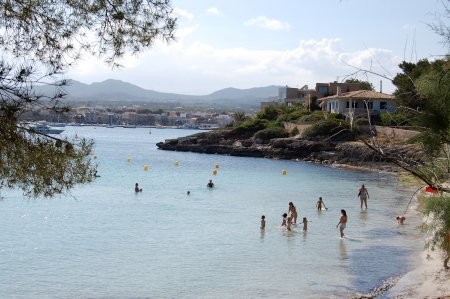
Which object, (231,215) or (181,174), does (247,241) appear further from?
(181,174)

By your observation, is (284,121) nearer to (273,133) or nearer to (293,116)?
(293,116)

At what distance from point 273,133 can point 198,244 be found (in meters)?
56.4

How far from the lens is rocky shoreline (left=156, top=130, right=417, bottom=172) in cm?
6306

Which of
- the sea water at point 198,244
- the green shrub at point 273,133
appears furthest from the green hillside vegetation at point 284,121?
the sea water at point 198,244

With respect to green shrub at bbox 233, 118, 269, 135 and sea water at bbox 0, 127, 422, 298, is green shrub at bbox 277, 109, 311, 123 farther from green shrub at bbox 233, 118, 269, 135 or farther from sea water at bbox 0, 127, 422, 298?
sea water at bbox 0, 127, 422, 298

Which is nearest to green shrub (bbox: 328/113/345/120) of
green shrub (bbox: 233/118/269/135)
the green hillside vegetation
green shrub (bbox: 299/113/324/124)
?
the green hillside vegetation

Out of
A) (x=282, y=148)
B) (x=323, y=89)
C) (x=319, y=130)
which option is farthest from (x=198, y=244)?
(x=323, y=89)

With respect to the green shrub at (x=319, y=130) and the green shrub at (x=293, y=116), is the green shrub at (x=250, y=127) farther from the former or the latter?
Result: the green shrub at (x=319, y=130)

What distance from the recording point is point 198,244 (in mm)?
22922

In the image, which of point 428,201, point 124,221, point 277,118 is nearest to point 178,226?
point 124,221

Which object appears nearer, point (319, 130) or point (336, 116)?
point (336, 116)

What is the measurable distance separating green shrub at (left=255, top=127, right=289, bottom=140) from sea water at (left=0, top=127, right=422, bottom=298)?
35.7 m

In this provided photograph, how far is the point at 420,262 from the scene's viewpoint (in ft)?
63.2

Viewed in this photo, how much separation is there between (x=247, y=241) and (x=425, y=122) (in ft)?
49.2
